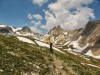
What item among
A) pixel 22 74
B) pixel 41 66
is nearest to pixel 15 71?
pixel 22 74

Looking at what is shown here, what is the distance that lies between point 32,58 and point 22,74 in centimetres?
1258

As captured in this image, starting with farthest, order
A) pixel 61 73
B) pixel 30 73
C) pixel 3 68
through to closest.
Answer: pixel 61 73, pixel 30 73, pixel 3 68

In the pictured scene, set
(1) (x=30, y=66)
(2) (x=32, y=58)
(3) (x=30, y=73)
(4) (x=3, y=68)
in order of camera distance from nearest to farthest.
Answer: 1. (4) (x=3, y=68)
2. (3) (x=30, y=73)
3. (1) (x=30, y=66)
4. (2) (x=32, y=58)

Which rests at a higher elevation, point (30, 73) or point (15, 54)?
point (15, 54)

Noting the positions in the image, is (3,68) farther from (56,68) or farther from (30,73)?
(56,68)

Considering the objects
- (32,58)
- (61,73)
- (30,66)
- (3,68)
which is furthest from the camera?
(32,58)

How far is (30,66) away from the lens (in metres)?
45.1

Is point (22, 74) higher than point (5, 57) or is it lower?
lower

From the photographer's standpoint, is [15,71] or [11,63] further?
[11,63]

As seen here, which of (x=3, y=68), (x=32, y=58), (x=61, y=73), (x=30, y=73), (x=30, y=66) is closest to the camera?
(x=3, y=68)

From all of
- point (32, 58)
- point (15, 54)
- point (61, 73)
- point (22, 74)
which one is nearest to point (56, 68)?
point (61, 73)

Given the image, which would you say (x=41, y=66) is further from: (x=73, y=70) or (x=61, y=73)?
(x=73, y=70)

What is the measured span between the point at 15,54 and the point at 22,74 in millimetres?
11346

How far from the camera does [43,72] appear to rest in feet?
145
